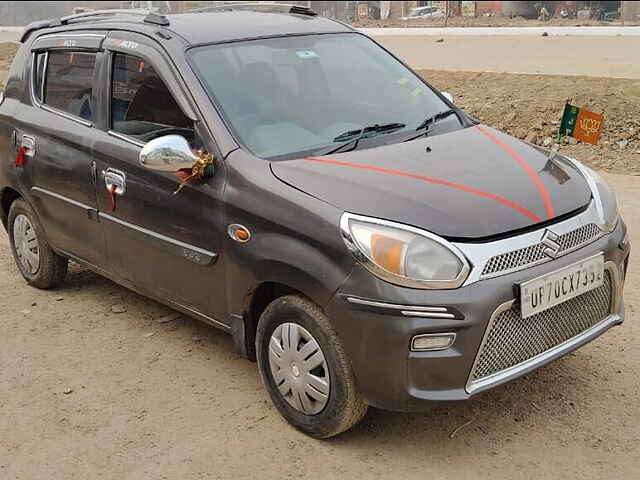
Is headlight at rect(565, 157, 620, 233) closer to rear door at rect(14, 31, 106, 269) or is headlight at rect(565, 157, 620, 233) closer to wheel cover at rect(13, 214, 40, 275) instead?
rear door at rect(14, 31, 106, 269)

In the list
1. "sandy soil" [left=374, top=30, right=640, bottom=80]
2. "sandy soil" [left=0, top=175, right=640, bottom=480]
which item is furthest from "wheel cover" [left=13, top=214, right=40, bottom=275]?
"sandy soil" [left=374, top=30, right=640, bottom=80]

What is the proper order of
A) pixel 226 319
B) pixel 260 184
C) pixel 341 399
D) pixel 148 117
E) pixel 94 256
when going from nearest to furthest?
pixel 341 399, pixel 260 184, pixel 226 319, pixel 148 117, pixel 94 256

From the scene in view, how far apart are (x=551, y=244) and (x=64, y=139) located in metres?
2.94

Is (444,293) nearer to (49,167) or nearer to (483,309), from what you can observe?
(483,309)

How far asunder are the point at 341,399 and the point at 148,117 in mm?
1872

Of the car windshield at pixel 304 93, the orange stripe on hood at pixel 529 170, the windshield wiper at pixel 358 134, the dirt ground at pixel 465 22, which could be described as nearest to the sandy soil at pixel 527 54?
the dirt ground at pixel 465 22

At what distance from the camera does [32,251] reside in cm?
594

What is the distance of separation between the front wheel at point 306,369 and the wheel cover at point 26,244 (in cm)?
250

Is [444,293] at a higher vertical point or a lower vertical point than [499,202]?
lower

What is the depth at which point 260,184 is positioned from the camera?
3.88 m

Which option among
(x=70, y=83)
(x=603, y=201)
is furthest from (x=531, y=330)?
(x=70, y=83)

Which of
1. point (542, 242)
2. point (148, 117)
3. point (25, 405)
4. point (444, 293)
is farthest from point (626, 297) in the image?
point (25, 405)

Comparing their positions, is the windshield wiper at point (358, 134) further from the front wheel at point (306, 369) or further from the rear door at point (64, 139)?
the rear door at point (64, 139)

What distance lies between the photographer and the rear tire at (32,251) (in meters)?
5.77
